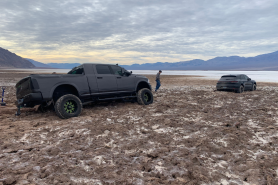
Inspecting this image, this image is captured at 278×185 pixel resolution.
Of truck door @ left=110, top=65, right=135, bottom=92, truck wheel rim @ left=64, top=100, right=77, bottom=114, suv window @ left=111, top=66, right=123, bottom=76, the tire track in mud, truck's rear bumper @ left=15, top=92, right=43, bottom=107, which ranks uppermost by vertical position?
suv window @ left=111, top=66, right=123, bottom=76

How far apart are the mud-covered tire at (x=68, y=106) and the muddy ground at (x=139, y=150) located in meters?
0.25

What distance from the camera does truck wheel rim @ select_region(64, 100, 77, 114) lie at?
248 inches

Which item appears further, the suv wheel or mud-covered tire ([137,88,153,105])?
the suv wheel

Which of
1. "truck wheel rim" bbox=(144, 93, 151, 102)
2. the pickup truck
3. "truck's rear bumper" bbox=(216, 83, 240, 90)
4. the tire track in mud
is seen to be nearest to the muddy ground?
the tire track in mud

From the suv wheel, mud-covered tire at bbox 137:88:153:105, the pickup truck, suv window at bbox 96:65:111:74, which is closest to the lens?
the pickup truck

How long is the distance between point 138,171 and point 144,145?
3.50 ft

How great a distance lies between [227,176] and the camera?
2.96 metres

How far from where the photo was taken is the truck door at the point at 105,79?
7.24 meters

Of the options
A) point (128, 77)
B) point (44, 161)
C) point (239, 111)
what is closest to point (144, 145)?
point (44, 161)

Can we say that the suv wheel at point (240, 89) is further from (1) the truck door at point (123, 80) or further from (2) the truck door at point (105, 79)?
(2) the truck door at point (105, 79)

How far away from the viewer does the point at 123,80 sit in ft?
26.5

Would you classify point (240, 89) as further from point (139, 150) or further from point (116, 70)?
point (139, 150)

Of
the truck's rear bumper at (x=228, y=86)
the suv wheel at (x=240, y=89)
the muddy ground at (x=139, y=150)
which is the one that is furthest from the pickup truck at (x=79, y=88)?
the suv wheel at (x=240, y=89)

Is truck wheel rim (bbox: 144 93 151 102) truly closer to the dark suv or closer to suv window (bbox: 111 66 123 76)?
suv window (bbox: 111 66 123 76)
